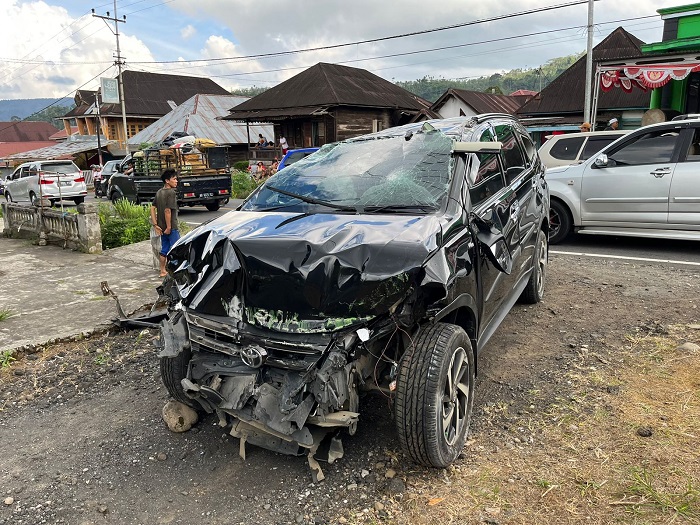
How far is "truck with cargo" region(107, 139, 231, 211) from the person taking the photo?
16.2 meters

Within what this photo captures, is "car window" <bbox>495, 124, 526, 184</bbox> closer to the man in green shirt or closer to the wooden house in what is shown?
the man in green shirt

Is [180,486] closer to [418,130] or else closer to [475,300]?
[475,300]

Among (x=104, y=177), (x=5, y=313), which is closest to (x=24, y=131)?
(x=104, y=177)

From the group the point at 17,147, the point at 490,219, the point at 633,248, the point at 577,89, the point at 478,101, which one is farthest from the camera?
the point at 17,147

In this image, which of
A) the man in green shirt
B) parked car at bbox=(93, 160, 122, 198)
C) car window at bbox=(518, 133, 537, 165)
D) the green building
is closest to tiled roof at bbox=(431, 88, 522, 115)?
the green building

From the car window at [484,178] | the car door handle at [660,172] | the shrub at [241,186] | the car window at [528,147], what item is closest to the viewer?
the car window at [484,178]

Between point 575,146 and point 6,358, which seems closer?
point 6,358

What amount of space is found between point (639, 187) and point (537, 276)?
320 cm

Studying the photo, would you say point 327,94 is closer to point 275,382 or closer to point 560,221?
point 560,221

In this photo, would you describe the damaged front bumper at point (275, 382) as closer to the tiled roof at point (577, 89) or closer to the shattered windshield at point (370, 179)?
the shattered windshield at point (370, 179)

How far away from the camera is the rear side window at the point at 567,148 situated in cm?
996

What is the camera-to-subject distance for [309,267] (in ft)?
9.58

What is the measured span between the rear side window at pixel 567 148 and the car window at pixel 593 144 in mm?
116

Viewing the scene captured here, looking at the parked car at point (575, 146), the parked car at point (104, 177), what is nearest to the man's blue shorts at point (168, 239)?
the parked car at point (575, 146)
